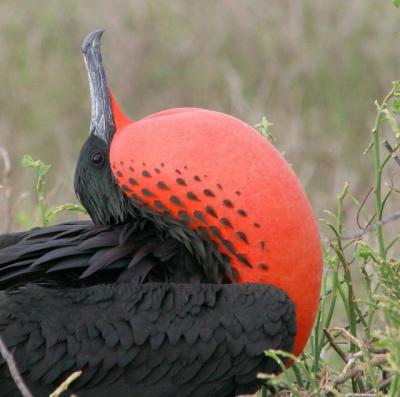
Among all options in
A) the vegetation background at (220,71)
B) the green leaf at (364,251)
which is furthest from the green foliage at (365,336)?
the vegetation background at (220,71)

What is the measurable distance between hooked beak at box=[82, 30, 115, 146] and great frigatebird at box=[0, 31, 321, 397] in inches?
7.4

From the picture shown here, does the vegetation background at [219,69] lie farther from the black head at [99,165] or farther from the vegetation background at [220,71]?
the black head at [99,165]

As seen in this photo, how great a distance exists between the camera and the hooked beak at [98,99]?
379 centimetres

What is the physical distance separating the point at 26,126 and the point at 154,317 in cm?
450

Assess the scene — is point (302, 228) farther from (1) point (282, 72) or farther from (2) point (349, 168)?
(1) point (282, 72)

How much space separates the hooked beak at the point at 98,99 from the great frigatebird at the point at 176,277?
189mm

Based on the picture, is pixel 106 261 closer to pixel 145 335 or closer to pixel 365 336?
pixel 145 335

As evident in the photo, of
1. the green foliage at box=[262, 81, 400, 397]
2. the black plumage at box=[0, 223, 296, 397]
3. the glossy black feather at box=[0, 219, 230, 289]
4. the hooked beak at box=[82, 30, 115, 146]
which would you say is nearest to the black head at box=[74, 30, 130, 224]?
the hooked beak at box=[82, 30, 115, 146]

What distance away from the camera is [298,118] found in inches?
287

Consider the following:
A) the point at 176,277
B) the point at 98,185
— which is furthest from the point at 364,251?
the point at 98,185

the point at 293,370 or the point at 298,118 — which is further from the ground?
the point at 298,118

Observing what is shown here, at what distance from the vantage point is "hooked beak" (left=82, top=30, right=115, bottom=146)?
3791mm

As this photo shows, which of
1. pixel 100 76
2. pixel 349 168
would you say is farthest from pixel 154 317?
pixel 349 168

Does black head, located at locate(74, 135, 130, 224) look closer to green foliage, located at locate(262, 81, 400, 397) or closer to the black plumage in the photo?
the black plumage
